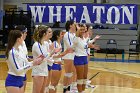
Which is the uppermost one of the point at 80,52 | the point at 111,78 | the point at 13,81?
the point at 80,52

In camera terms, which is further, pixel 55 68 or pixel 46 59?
pixel 55 68

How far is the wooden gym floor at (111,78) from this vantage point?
10031 mm

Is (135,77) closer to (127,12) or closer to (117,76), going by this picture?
(117,76)

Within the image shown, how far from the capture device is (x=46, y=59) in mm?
6012

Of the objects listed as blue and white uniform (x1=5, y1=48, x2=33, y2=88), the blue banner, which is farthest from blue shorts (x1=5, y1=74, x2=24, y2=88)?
the blue banner

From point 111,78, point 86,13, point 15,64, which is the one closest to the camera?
point 15,64

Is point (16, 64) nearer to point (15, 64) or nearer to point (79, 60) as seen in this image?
point (15, 64)

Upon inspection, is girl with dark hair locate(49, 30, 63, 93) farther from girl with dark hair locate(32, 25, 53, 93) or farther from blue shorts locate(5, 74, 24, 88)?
blue shorts locate(5, 74, 24, 88)

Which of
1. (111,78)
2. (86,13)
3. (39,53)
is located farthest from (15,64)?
(86,13)

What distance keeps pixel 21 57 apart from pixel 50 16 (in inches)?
634

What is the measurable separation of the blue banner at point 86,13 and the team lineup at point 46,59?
39.9ft

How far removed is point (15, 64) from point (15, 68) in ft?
0.20

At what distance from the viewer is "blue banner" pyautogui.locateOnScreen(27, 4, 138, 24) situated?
66.9ft

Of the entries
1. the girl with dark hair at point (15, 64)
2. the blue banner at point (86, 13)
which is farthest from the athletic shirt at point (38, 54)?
the blue banner at point (86, 13)
